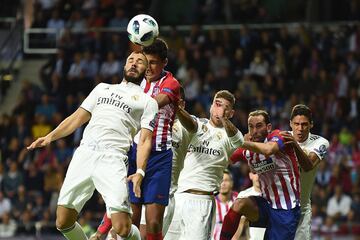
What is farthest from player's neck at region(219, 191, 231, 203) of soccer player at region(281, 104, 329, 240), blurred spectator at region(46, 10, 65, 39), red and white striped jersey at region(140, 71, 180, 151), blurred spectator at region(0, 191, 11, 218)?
blurred spectator at region(46, 10, 65, 39)

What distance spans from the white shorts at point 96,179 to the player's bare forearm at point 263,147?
66.8 inches

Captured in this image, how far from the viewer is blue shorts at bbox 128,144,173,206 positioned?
10445 mm

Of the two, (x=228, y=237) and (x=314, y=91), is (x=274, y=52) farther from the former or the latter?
(x=228, y=237)

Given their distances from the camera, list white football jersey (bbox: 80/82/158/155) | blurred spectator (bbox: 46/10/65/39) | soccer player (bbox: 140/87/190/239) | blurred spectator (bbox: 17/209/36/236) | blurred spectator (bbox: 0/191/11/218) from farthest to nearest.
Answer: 1. blurred spectator (bbox: 46/10/65/39)
2. blurred spectator (bbox: 0/191/11/218)
3. blurred spectator (bbox: 17/209/36/236)
4. soccer player (bbox: 140/87/190/239)
5. white football jersey (bbox: 80/82/158/155)

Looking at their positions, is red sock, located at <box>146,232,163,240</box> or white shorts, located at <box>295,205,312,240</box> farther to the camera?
white shorts, located at <box>295,205,312,240</box>

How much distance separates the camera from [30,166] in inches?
840

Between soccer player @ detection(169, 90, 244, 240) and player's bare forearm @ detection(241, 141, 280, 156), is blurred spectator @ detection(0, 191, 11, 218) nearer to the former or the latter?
soccer player @ detection(169, 90, 244, 240)

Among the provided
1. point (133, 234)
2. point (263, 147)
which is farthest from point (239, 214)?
point (133, 234)

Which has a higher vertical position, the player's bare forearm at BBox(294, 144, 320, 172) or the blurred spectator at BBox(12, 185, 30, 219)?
the player's bare forearm at BBox(294, 144, 320, 172)

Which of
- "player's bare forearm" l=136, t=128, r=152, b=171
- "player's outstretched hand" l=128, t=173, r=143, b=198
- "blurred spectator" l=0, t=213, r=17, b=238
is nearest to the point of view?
"player's outstretched hand" l=128, t=173, r=143, b=198

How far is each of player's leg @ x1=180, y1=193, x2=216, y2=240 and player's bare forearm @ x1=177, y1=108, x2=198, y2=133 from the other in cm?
87

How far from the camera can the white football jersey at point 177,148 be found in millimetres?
11727

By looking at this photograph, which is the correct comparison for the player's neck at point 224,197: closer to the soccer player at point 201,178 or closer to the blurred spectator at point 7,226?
the soccer player at point 201,178

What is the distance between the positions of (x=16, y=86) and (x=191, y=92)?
5.30 metres
